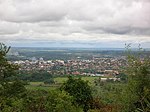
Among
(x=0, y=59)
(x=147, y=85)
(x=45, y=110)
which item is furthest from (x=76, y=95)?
(x=147, y=85)

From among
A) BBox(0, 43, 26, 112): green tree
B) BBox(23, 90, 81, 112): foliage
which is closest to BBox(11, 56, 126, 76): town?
BBox(0, 43, 26, 112): green tree

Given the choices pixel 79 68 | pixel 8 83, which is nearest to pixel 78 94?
pixel 8 83

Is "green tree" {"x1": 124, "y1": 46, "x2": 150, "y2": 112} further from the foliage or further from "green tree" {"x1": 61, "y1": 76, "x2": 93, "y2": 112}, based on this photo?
"green tree" {"x1": 61, "y1": 76, "x2": 93, "y2": 112}

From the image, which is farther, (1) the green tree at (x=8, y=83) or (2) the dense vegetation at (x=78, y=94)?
→ (1) the green tree at (x=8, y=83)

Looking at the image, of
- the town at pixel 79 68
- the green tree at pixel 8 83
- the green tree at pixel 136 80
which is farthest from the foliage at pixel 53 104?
the town at pixel 79 68

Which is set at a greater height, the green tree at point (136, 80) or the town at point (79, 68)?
the green tree at point (136, 80)

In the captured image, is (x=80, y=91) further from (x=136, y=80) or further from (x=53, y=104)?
(x=136, y=80)

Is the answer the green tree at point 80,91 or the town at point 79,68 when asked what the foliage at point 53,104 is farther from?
the town at point 79,68

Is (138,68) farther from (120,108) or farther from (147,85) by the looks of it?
(120,108)
